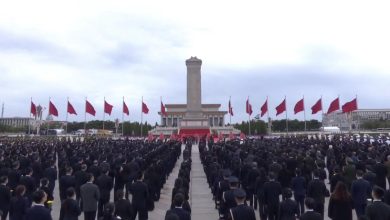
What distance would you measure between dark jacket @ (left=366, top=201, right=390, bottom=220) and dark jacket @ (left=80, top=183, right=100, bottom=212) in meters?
5.41

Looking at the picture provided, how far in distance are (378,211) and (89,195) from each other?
5726 mm

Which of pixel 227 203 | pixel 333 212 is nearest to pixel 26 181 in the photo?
pixel 227 203

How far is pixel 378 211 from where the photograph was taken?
6.54 m

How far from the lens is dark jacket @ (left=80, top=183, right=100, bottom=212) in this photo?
29.7 ft

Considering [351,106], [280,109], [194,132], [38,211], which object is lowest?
[38,211]

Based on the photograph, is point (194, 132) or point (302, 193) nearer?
point (302, 193)

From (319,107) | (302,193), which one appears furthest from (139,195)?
(319,107)

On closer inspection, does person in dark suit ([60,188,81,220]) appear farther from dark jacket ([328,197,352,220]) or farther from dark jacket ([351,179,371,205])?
dark jacket ([351,179,371,205])

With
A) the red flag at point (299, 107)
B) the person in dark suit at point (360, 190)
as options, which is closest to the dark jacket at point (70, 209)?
the person in dark suit at point (360, 190)

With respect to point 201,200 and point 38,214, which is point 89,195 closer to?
point 38,214

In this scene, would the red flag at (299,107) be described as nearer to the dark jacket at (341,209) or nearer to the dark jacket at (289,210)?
the dark jacket at (341,209)

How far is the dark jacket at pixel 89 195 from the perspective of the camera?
9.05m

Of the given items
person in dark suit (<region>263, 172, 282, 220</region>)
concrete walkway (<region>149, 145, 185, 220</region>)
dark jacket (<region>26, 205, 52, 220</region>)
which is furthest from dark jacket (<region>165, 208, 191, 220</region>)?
concrete walkway (<region>149, 145, 185, 220</region>)

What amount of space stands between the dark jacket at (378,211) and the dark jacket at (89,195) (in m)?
5.41
